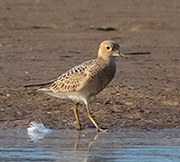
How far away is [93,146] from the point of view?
6.02 m

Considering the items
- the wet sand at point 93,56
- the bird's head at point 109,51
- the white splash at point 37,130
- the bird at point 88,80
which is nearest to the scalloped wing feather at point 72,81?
the bird at point 88,80

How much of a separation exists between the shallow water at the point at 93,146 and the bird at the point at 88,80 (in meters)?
0.36

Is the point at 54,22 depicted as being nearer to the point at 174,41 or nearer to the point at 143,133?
the point at 174,41

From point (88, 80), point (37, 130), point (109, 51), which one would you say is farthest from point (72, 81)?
point (37, 130)

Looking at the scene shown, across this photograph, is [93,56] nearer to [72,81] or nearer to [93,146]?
[72,81]

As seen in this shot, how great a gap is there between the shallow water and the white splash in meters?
0.08

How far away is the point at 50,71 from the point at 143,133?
4.14 meters

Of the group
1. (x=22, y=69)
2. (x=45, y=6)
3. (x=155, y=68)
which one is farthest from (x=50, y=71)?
(x=45, y=6)

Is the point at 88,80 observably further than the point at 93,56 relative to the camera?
No

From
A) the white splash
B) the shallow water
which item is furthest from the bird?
the white splash

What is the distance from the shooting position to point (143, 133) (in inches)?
261

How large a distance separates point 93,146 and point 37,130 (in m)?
1.04

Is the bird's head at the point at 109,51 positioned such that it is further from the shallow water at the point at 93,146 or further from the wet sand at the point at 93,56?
the shallow water at the point at 93,146

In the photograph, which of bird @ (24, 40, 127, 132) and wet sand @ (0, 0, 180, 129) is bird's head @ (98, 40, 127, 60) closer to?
bird @ (24, 40, 127, 132)
